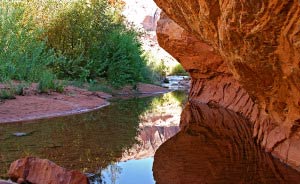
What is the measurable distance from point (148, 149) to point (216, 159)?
1.60 metres

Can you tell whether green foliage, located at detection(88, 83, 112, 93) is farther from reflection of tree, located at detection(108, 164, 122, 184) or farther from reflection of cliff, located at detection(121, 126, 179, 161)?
reflection of tree, located at detection(108, 164, 122, 184)

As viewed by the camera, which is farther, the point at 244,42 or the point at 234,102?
the point at 234,102

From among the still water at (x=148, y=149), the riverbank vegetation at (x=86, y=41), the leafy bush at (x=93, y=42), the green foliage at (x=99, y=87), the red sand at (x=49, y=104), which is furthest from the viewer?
the leafy bush at (x=93, y=42)

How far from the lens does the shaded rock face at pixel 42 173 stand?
5.33 m

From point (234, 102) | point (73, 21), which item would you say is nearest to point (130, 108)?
point (234, 102)

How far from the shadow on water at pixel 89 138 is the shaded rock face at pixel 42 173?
594 mm

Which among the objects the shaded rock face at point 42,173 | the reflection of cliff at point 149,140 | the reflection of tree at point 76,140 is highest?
the shaded rock face at point 42,173

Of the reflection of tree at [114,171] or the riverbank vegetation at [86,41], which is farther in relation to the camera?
the riverbank vegetation at [86,41]

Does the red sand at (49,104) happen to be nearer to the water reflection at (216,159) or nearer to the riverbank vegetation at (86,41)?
the riverbank vegetation at (86,41)

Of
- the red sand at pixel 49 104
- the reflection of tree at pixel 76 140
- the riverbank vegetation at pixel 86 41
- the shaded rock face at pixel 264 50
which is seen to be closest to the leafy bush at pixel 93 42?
Result: the riverbank vegetation at pixel 86 41

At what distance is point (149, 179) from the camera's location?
655 cm

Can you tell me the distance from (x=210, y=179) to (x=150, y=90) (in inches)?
675

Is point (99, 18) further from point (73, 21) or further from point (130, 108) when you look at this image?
point (130, 108)

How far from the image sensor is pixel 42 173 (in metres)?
5.47
